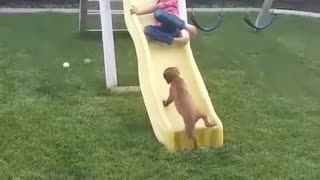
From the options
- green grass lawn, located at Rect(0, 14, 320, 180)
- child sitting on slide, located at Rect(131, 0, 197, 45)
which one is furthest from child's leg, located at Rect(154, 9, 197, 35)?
green grass lawn, located at Rect(0, 14, 320, 180)

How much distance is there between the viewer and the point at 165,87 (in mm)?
4629

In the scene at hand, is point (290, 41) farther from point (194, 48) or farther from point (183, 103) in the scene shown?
point (183, 103)

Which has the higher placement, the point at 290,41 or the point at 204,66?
the point at 204,66

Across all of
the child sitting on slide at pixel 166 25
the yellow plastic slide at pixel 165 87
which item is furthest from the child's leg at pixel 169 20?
the yellow plastic slide at pixel 165 87

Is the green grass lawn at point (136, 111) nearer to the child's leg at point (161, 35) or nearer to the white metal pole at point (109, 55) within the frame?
the white metal pole at point (109, 55)

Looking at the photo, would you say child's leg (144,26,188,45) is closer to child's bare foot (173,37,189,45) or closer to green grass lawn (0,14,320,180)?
child's bare foot (173,37,189,45)

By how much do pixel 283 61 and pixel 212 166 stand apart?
9.87ft

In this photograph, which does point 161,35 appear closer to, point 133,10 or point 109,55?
point 133,10

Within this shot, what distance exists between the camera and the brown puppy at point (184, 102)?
4102 mm

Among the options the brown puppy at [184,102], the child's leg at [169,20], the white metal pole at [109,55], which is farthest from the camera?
the white metal pole at [109,55]

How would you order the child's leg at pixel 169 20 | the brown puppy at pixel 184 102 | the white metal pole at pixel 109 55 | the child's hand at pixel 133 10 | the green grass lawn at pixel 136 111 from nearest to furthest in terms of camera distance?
the green grass lawn at pixel 136 111, the brown puppy at pixel 184 102, the child's leg at pixel 169 20, the child's hand at pixel 133 10, the white metal pole at pixel 109 55

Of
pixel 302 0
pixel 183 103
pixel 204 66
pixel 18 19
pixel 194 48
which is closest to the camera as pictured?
pixel 183 103

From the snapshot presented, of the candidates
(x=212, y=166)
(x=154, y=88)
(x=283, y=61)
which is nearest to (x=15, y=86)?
(x=154, y=88)

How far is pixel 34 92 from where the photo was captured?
5.32 meters
